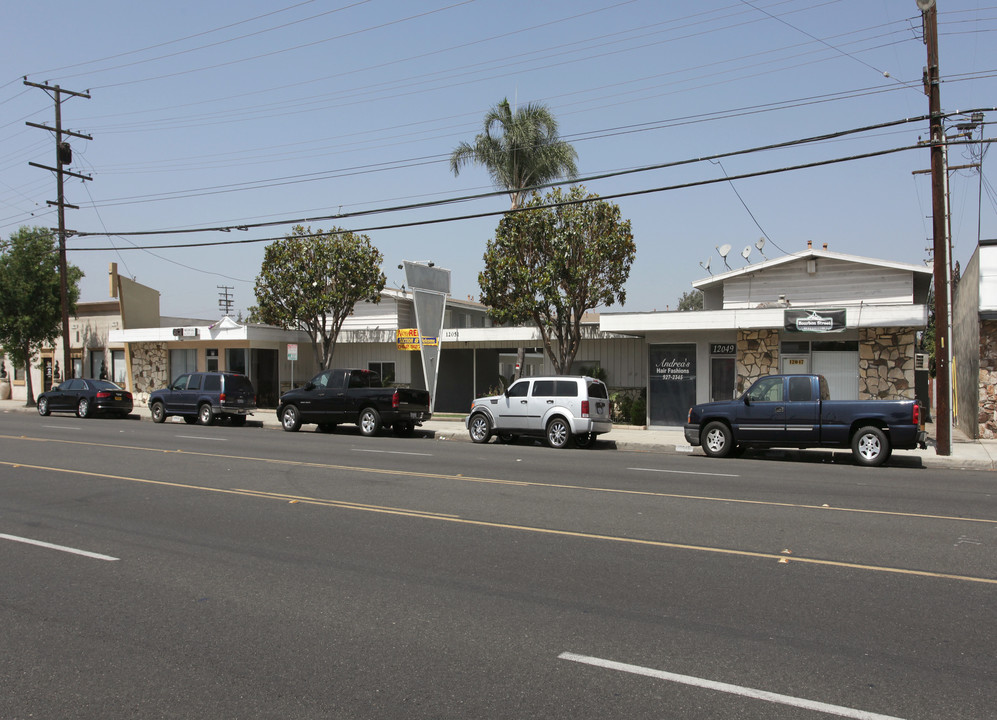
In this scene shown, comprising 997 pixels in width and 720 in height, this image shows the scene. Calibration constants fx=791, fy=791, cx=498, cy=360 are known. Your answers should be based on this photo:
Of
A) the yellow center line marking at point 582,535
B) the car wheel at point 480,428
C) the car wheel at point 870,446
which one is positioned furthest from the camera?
the car wheel at point 480,428

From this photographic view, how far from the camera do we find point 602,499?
36.6 feet

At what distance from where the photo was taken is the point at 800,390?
1739 cm

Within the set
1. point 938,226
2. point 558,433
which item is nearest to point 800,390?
point 938,226

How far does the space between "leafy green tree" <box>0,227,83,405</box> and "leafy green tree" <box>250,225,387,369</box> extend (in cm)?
1361

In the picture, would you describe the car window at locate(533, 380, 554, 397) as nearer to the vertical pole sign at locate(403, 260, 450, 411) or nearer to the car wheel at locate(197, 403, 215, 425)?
the vertical pole sign at locate(403, 260, 450, 411)

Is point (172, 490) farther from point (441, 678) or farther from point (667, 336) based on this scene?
point (667, 336)

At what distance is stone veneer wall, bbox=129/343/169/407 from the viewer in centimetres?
3822

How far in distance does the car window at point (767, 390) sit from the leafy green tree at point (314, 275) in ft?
56.7

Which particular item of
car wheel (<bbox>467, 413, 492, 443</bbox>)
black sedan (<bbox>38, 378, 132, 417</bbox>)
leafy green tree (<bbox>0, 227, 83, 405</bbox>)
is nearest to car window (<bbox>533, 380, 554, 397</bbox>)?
car wheel (<bbox>467, 413, 492, 443</bbox>)

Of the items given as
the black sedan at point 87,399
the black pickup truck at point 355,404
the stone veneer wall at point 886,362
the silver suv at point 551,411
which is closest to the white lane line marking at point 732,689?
the silver suv at point 551,411

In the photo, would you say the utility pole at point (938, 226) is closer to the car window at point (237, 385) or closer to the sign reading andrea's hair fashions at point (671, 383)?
the sign reading andrea's hair fashions at point (671, 383)

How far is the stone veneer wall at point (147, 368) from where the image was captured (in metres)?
38.2

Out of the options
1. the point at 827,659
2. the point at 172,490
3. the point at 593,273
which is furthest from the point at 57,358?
the point at 827,659

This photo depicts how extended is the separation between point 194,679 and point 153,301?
133ft
